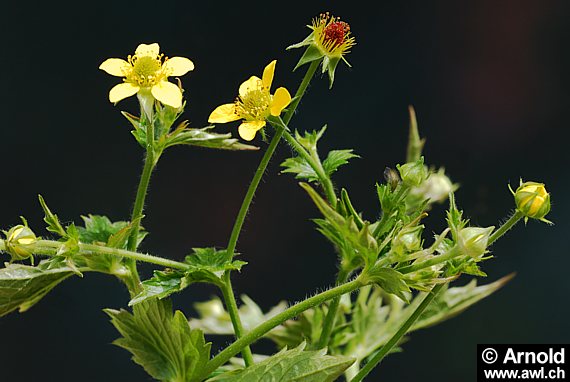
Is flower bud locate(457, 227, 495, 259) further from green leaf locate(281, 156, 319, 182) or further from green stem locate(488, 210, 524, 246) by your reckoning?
green leaf locate(281, 156, 319, 182)

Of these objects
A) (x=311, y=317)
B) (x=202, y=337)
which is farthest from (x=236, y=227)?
(x=311, y=317)

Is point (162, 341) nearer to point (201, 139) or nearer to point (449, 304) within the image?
point (201, 139)

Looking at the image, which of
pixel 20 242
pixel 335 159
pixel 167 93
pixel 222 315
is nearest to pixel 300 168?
pixel 335 159

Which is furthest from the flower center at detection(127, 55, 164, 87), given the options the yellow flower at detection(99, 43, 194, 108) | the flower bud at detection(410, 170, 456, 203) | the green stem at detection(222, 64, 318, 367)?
the flower bud at detection(410, 170, 456, 203)

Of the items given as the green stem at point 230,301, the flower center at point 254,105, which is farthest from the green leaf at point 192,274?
the flower center at point 254,105

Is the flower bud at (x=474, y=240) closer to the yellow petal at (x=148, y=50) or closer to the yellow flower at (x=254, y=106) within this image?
the yellow flower at (x=254, y=106)
